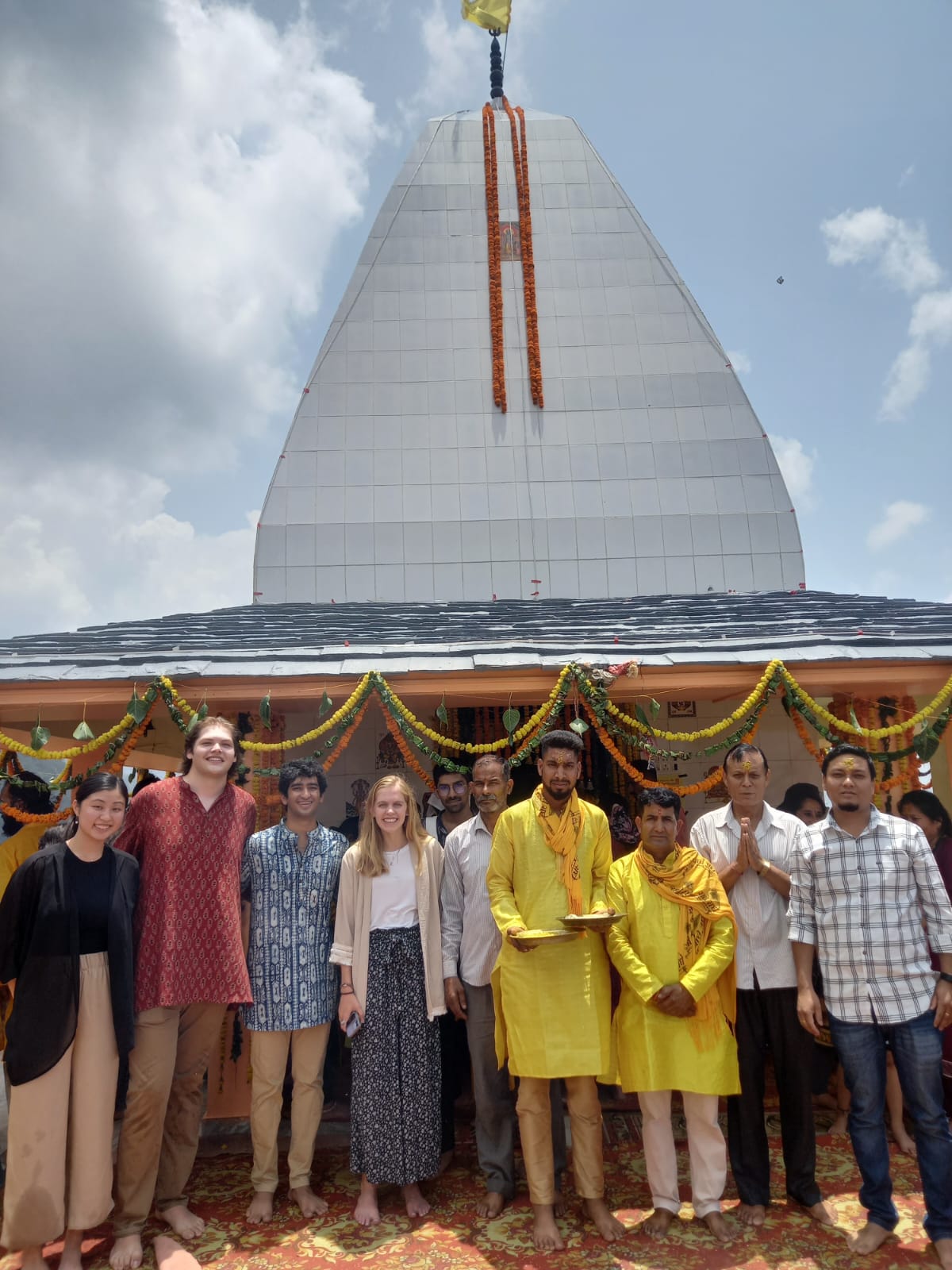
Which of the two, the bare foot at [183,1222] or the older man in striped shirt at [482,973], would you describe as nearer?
the bare foot at [183,1222]

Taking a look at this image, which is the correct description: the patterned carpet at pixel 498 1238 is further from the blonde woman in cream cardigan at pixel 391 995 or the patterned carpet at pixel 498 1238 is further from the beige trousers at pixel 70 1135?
the beige trousers at pixel 70 1135

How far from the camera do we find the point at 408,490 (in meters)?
8.20

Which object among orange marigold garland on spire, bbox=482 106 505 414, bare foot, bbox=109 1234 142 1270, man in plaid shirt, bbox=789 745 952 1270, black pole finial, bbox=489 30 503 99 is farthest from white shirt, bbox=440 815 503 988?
black pole finial, bbox=489 30 503 99

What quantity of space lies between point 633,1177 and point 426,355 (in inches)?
294

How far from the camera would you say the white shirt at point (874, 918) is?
2.86m

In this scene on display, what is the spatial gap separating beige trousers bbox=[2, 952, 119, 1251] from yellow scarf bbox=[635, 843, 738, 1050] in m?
2.07

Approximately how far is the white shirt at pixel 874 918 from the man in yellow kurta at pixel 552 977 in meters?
0.79

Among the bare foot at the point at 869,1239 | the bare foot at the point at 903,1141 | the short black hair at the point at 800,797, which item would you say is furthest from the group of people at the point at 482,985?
the short black hair at the point at 800,797

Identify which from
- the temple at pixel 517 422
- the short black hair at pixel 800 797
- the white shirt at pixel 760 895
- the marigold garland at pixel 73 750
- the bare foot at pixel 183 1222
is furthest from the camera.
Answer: the temple at pixel 517 422

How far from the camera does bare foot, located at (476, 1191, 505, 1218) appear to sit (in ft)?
10.2

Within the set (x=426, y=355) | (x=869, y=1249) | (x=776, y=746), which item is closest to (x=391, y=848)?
(x=869, y=1249)

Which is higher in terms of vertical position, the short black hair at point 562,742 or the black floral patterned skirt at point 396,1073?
the short black hair at point 562,742

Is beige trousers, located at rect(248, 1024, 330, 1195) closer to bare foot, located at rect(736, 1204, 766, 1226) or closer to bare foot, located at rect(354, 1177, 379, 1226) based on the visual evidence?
bare foot, located at rect(354, 1177, 379, 1226)

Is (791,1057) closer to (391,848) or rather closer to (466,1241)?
(466,1241)
